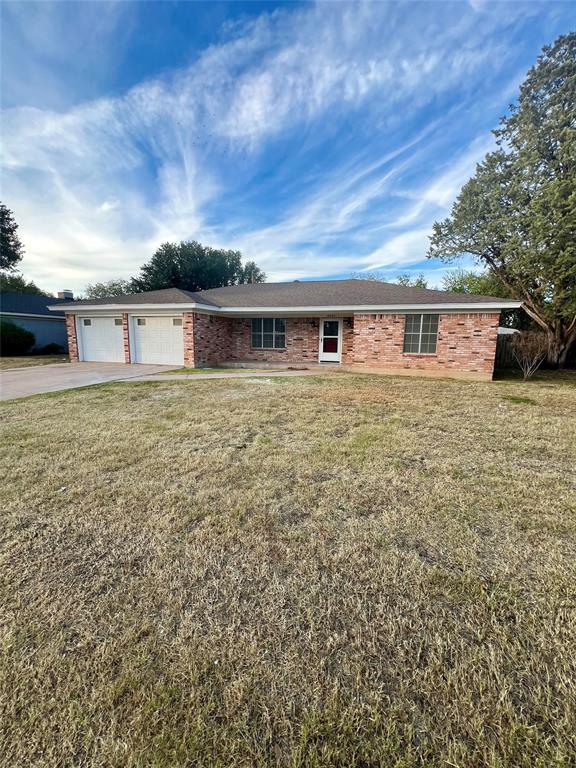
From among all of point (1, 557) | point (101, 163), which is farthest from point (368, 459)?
point (101, 163)

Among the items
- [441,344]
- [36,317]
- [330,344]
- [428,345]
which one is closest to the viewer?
[441,344]

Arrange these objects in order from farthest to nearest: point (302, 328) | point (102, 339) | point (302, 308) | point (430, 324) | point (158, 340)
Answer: point (302, 328) < point (102, 339) < point (158, 340) < point (302, 308) < point (430, 324)

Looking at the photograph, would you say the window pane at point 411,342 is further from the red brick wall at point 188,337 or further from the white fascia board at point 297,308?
the red brick wall at point 188,337

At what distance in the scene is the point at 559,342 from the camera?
50.9 feet

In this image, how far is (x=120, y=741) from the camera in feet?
3.76

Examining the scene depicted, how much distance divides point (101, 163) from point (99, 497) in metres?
13.9

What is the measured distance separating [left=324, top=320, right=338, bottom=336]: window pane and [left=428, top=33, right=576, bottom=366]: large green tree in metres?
7.90

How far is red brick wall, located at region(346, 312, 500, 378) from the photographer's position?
10.8 m

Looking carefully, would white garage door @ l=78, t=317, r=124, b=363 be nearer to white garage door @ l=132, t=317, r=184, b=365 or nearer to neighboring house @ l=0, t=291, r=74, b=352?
white garage door @ l=132, t=317, r=184, b=365

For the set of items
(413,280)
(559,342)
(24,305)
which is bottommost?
(559,342)

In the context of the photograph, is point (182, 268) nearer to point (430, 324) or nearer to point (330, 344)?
point (330, 344)

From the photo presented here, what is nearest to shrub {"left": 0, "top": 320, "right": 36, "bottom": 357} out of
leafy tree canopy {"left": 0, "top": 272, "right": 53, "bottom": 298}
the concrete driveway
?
the concrete driveway

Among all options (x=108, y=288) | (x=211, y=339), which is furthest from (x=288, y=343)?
(x=108, y=288)

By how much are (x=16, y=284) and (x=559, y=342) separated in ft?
149
